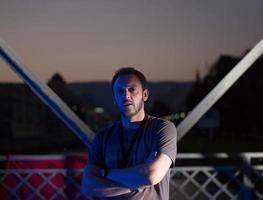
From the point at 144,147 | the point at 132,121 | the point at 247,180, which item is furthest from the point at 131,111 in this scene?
the point at 247,180

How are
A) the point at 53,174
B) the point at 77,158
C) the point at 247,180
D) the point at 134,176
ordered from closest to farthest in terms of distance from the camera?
1. the point at 134,176
2. the point at 77,158
3. the point at 53,174
4. the point at 247,180

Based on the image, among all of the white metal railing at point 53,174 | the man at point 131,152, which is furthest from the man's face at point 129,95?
the white metal railing at point 53,174

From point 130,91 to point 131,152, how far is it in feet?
0.78

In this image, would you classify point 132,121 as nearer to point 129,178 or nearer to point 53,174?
point 129,178

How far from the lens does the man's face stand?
197 centimetres

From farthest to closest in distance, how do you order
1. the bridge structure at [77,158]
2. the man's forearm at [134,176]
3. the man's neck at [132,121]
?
the bridge structure at [77,158] < the man's neck at [132,121] < the man's forearm at [134,176]

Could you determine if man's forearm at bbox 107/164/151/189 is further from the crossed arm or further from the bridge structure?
the bridge structure

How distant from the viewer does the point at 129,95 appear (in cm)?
197

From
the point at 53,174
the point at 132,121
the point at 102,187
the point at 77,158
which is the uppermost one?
the point at 132,121

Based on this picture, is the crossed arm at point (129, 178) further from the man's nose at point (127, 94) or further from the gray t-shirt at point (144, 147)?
the man's nose at point (127, 94)

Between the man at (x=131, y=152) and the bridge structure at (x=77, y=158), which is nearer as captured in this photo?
the man at (x=131, y=152)

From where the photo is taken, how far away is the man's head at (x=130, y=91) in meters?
1.97

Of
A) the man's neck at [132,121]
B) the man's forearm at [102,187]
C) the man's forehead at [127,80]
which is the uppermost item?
the man's forehead at [127,80]

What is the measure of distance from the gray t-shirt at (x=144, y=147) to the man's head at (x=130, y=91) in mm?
67
